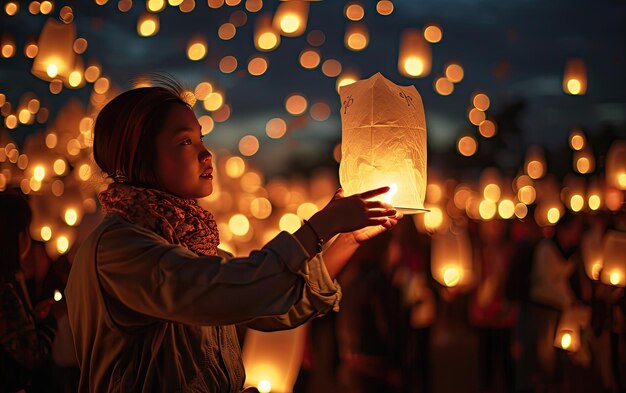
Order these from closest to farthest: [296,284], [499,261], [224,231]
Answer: [296,284] → [499,261] → [224,231]

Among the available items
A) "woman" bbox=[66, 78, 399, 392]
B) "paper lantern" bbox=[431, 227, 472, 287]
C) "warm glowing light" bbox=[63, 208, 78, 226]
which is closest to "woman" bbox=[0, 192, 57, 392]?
"woman" bbox=[66, 78, 399, 392]

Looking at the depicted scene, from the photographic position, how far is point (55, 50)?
4.11m

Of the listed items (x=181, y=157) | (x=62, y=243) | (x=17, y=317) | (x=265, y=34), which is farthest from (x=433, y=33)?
(x=181, y=157)

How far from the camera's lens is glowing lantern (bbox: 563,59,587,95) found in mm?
6887

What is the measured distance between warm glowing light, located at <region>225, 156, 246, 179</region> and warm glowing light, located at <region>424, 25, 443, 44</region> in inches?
170

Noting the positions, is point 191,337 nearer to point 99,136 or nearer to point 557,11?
point 99,136

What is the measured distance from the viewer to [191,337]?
147cm

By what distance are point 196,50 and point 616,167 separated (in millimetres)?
3493

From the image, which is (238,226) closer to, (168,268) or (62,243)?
(62,243)

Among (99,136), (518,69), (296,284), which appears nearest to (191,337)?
(296,284)

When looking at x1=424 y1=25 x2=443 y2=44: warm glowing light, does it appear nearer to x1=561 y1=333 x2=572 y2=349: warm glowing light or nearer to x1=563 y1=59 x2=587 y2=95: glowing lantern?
x1=563 y1=59 x2=587 y2=95: glowing lantern

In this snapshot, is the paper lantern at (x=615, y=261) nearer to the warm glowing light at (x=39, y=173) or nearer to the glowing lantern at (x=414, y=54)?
the glowing lantern at (x=414, y=54)

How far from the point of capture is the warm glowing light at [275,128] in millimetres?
8336

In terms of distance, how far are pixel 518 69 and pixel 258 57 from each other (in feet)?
10.8
